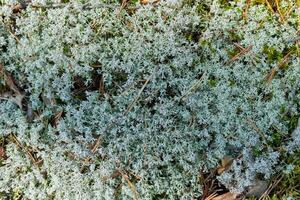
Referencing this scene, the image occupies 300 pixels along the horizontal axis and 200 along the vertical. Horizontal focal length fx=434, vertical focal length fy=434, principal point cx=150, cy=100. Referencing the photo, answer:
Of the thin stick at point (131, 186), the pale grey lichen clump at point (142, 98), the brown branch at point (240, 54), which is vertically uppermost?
the brown branch at point (240, 54)

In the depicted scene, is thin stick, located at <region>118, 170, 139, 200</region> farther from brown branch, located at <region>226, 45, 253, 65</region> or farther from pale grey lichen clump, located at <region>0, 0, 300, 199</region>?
brown branch, located at <region>226, 45, 253, 65</region>

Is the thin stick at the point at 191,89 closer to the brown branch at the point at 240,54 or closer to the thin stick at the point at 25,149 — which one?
the brown branch at the point at 240,54

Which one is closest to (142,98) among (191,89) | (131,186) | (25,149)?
(191,89)

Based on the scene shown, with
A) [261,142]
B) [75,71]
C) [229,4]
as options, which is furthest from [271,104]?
[75,71]

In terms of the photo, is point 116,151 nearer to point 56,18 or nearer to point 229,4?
point 56,18

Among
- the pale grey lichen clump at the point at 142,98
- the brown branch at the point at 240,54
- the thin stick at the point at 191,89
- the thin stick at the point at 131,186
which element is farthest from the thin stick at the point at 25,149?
the brown branch at the point at 240,54

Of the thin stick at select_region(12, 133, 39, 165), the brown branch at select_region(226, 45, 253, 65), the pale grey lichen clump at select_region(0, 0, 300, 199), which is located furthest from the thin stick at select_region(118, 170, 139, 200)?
the brown branch at select_region(226, 45, 253, 65)

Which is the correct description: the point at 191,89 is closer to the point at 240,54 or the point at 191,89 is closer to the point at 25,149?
the point at 240,54

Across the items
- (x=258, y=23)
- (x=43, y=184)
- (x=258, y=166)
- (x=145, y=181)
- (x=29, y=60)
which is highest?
(x=258, y=23)
